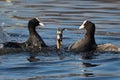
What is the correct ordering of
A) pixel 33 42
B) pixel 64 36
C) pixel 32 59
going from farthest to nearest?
pixel 64 36 → pixel 33 42 → pixel 32 59

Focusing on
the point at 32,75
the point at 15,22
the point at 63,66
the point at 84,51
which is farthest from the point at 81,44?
the point at 15,22

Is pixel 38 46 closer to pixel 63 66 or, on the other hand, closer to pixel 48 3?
pixel 63 66

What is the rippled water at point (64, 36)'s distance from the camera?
48.6ft

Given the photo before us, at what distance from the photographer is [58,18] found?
85.7 ft

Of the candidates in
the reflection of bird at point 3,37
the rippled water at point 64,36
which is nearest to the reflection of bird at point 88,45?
the rippled water at point 64,36

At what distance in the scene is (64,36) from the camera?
843 inches

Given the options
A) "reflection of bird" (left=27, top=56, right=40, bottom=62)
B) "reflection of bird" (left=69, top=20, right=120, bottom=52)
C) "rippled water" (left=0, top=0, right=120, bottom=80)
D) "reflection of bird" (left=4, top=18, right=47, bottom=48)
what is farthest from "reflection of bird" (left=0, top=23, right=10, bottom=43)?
"reflection of bird" (left=27, top=56, right=40, bottom=62)

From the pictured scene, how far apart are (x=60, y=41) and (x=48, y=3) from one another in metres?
14.4

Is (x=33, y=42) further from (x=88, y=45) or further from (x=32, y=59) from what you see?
(x=32, y=59)

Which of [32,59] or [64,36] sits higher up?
[32,59]

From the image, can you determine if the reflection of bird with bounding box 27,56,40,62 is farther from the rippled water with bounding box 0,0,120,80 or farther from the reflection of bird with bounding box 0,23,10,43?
the reflection of bird with bounding box 0,23,10,43

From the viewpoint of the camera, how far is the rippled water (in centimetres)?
1480

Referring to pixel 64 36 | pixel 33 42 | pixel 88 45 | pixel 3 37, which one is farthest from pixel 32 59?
pixel 64 36

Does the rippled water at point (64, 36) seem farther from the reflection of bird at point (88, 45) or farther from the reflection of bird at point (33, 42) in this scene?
the reflection of bird at point (33, 42)
